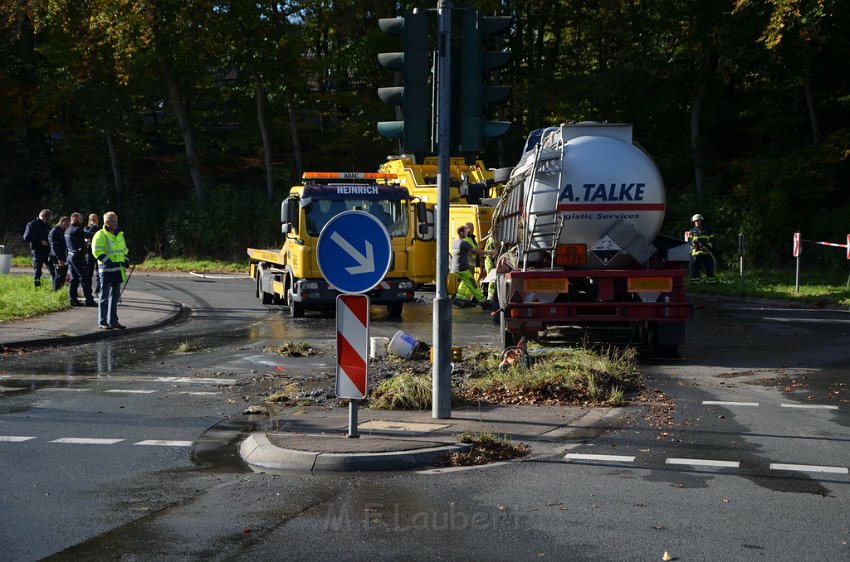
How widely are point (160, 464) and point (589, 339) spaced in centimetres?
999

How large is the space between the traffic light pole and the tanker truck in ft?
16.6

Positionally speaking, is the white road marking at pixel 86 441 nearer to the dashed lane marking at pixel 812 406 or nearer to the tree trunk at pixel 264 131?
the dashed lane marking at pixel 812 406

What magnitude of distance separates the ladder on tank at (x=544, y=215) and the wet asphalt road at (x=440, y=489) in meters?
3.29

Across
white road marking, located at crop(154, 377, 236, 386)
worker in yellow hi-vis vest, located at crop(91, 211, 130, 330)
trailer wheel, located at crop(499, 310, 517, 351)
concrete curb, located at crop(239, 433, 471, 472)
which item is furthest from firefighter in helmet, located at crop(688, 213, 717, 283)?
concrete curb, located at crop(239, 433, 471, 472)

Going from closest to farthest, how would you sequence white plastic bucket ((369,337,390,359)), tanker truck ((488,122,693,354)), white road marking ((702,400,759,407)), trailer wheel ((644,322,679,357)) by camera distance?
white road marking ((702,400,759,407)) → white plastic bucket ((369,337,390,359)) → tanker truck ((488,122,693,354)) → trailer wheel ((644,322,679,357))

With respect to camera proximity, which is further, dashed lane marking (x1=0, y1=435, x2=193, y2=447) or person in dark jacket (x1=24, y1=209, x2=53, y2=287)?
person in dark jacket (x1=24, y1=209, x2=53, y2=287)

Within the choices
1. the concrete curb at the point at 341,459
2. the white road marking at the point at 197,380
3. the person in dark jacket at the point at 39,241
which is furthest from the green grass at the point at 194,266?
the concrete curb at the point at 341,459

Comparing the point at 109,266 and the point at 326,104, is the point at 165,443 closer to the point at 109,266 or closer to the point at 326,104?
the point at 109,266

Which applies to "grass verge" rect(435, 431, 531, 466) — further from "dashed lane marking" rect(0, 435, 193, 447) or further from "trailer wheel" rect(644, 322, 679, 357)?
"trailer wheel" rect(644, 322, 679, 357)

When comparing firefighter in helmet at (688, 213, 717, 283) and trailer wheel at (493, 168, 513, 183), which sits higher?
trailer wheel at (493, 168, 513, 183)

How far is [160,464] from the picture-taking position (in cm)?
827

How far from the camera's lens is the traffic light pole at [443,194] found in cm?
953

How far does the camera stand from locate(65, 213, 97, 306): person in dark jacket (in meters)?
21.7

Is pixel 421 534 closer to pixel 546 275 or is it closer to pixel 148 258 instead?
pixel 546 275
